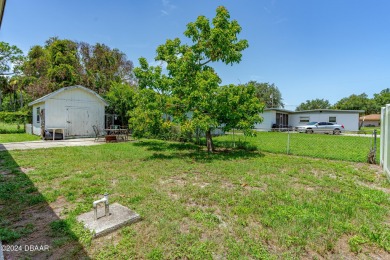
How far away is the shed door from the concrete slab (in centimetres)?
1393

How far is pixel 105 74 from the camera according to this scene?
2247 centimetres

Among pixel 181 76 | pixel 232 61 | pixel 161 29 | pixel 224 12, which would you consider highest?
pixel 161 29

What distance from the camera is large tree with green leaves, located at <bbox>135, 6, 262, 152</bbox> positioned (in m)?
7.68

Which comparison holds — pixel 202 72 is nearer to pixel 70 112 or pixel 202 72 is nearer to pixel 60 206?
pixel 60 206

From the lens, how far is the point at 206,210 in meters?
3.40

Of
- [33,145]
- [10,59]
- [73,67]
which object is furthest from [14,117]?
[33,145]

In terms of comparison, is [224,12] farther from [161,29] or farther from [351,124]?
[351,124]

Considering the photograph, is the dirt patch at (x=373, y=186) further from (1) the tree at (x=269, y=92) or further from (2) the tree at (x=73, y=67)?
(1) the tree at (x=269, y=92)

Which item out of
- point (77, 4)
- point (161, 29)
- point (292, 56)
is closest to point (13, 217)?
point (77, 4)

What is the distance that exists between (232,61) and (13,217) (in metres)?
8.07

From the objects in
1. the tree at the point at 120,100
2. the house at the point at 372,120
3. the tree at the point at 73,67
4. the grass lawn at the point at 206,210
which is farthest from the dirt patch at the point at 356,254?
the house at the point at 372,120

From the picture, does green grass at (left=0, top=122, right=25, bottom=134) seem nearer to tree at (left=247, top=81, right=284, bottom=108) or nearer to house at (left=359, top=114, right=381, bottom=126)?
tree at (left=247, top=81, right=284, bottom=108)

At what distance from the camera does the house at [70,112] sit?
1412 centimetres

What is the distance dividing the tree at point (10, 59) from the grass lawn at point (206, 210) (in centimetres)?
2587
